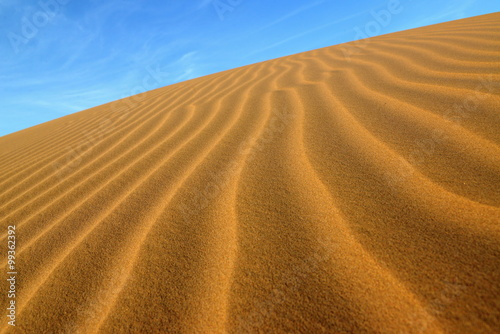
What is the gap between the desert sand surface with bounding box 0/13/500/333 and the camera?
59 cm

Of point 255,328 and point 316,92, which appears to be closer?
point 255,328

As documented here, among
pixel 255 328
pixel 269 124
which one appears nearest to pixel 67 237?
pixel 255 328

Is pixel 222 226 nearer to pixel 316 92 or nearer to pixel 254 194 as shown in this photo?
pixel 254 194

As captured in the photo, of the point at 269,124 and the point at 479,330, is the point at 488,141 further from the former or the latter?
the point at 269,124

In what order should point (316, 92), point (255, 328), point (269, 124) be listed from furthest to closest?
point (316, 92)
point (269, 124)
point (255, 328)

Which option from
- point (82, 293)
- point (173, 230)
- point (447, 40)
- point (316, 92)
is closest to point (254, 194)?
point (173, 230)

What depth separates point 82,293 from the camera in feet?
2.58

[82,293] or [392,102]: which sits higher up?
[392,102]

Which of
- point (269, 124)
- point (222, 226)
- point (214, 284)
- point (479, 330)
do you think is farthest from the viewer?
point (269, 124)

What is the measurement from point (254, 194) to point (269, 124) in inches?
33.6

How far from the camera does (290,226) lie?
844mm

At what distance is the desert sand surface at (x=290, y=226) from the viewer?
587mm

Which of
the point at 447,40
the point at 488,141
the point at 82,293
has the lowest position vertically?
the point at 82,293

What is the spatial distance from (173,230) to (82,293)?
0.32 meters
